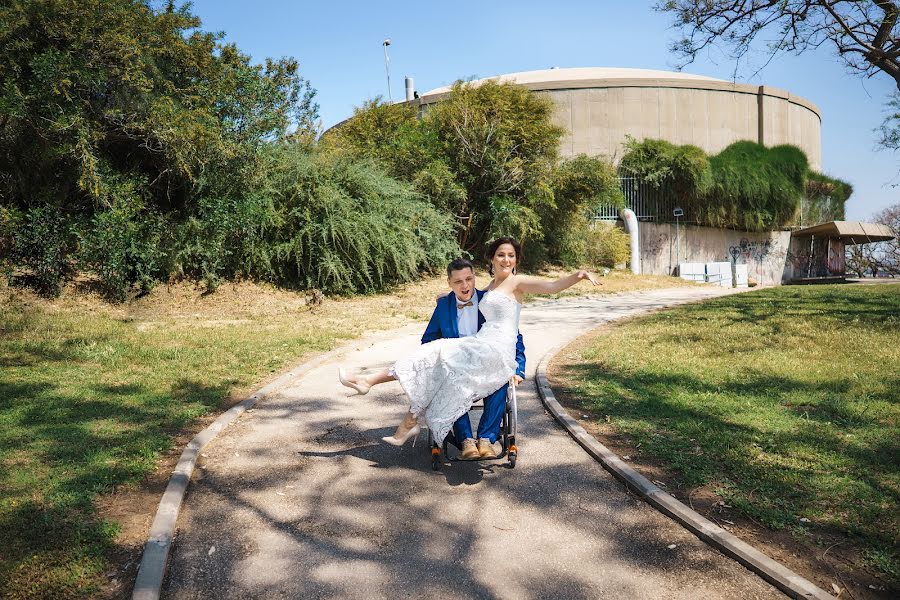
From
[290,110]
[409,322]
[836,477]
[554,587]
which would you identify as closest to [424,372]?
[554,587]

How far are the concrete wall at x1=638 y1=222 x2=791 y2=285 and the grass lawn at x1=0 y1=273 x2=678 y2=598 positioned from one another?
19.3 meters

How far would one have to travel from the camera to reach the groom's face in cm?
489

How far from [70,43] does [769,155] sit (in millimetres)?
32405

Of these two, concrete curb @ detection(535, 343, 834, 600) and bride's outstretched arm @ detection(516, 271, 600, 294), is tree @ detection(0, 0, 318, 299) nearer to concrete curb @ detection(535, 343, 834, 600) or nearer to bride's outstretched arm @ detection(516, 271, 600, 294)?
bride's outstretched arm @ detection(516, 271, 600, 294)

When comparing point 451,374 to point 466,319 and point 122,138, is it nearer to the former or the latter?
point 466,319

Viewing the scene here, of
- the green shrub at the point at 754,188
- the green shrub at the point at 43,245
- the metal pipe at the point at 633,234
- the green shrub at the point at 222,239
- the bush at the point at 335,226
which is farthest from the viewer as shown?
the green shrub at the point at 754,188

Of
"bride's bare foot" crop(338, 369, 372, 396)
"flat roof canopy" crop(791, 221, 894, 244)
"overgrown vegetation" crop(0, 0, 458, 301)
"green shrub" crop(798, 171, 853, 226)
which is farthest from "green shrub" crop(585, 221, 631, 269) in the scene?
"bride's bare foot" crop(338, 369, 372, 396)

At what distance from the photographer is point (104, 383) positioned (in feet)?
23.3

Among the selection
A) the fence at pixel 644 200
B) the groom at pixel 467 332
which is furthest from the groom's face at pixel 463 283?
the fence at pixel 644 200

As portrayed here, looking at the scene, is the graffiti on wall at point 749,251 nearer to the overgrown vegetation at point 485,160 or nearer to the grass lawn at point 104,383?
the overgrown vegetation at point 485,160

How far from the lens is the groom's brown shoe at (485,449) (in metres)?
4.52

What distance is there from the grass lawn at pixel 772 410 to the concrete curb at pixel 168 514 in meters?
3.40

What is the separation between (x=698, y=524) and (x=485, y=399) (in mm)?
1682

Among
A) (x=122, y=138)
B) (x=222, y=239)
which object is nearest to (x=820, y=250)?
(x=222, y=239)
